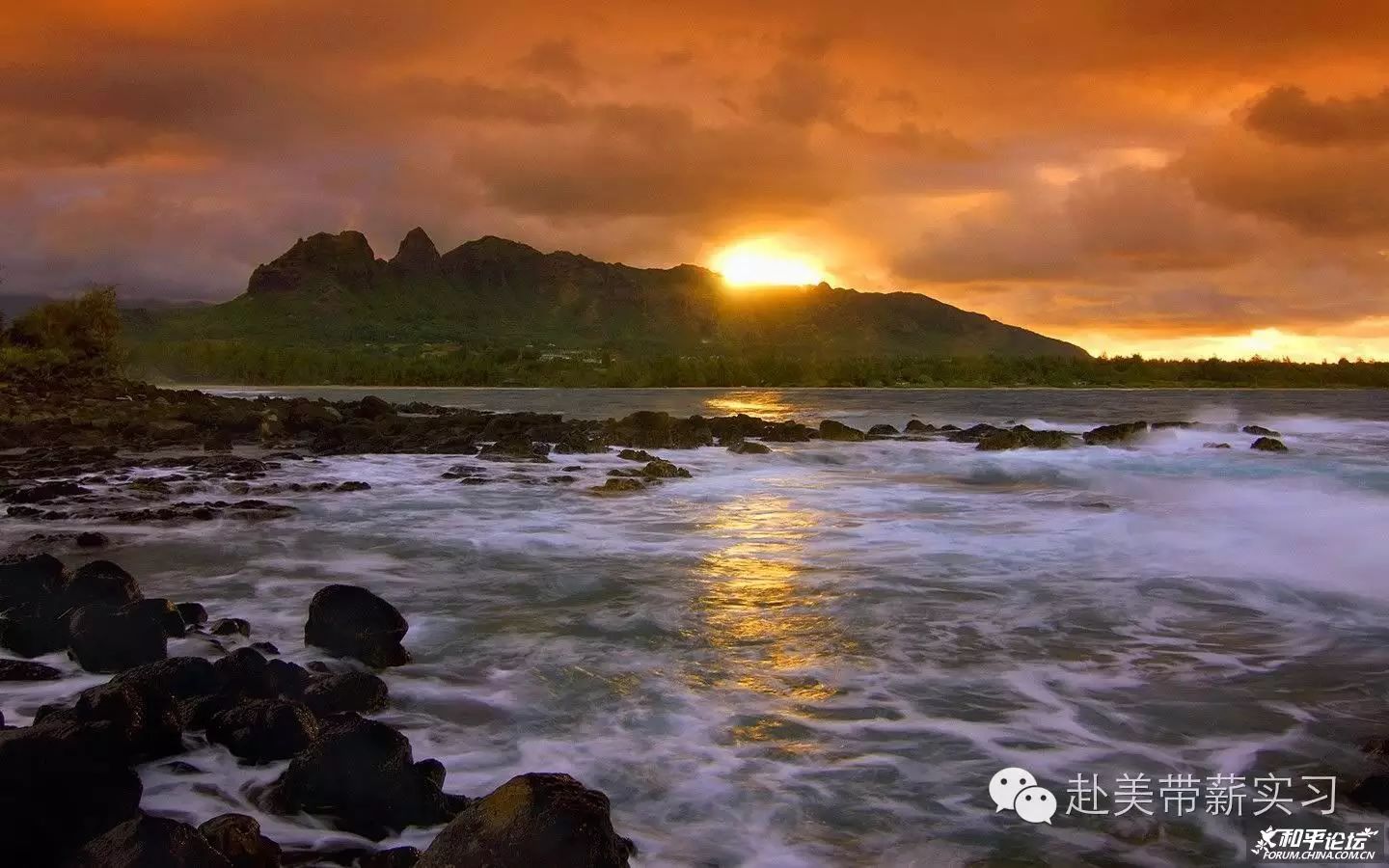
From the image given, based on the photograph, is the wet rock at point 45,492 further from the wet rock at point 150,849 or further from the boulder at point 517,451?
the wet rock at point 150,849

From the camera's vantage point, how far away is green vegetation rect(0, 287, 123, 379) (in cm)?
4369

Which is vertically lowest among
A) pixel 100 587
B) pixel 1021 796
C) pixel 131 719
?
pixel 1021 796

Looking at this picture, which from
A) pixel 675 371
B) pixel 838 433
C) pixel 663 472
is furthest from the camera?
pixel 675 371

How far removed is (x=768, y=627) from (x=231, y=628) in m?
4.16

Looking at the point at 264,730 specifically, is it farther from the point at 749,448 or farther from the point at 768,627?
the point at 749,448

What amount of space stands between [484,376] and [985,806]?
328 feet

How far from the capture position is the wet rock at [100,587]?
6.94m

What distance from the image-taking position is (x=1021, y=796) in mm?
4926

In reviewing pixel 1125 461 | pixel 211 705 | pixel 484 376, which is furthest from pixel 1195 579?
pixel 484 376

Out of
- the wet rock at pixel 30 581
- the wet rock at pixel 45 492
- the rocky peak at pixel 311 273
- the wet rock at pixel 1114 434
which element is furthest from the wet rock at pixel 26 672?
the rocky peak at pixel 311 273

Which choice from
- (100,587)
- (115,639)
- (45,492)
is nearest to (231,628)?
(100,587)

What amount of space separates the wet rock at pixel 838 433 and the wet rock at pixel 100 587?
2501 cm

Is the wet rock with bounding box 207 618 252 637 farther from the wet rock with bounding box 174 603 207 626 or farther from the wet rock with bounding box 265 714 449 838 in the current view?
the wet rock with bounding box 265 714 449 838

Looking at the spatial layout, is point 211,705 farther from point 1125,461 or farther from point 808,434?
point 808,434
